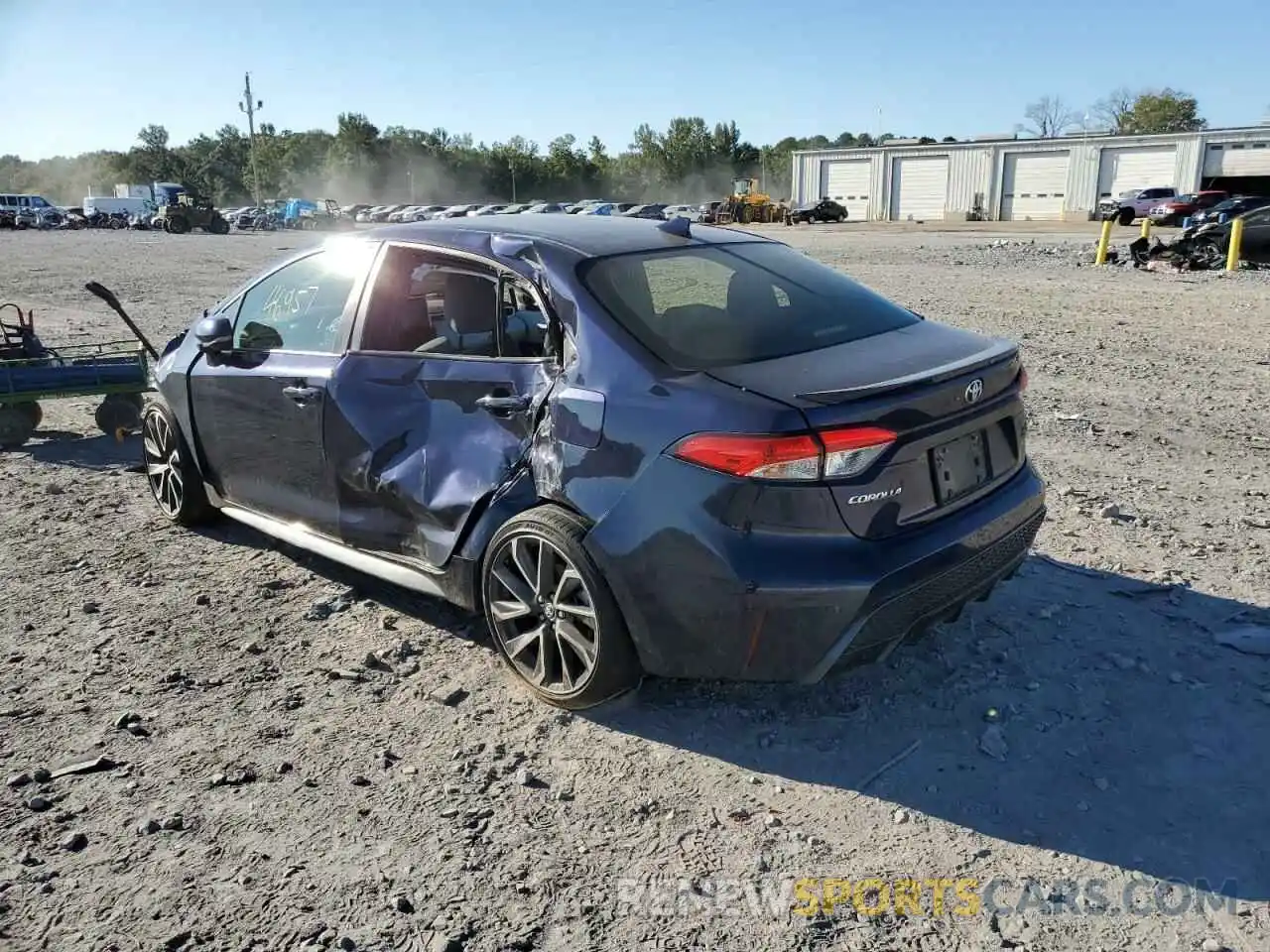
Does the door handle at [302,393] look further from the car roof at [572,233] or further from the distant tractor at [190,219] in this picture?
the distant tractor at [190,219]

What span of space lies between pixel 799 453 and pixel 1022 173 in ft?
221

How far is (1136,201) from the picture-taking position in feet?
147

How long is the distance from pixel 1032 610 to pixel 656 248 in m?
2.16

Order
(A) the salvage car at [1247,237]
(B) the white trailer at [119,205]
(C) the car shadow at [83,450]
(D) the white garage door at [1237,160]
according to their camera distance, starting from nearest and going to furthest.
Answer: (C) the car shadow at [83,450]
(A) the salvage car at [1247,237]
(D) the white garage door at [1237,160]
(B) the white trailer at [119,205]

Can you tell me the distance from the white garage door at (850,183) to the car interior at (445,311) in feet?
226

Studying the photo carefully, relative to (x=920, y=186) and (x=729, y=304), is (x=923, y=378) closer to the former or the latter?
(x=729, y=304)

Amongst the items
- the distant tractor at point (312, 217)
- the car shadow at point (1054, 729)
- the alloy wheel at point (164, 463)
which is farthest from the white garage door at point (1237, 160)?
the alloy wheel at point (164, 463)

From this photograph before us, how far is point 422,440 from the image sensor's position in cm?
380

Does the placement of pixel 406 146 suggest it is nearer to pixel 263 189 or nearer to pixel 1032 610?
pixel 263 189

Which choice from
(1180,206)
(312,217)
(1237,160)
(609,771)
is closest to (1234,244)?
(609,771)

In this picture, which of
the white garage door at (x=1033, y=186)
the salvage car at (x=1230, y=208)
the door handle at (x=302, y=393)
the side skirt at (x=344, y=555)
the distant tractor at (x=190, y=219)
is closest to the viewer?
the side skirt at (x=344, y=555)

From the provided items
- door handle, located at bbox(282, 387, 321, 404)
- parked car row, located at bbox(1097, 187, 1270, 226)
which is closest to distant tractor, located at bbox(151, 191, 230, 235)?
parked car row, located at bbox(1097, 187, 1270, 226)

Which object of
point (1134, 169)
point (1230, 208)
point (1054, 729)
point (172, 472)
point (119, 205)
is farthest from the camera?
point (119, 205)

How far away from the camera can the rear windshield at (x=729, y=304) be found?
333 cm
